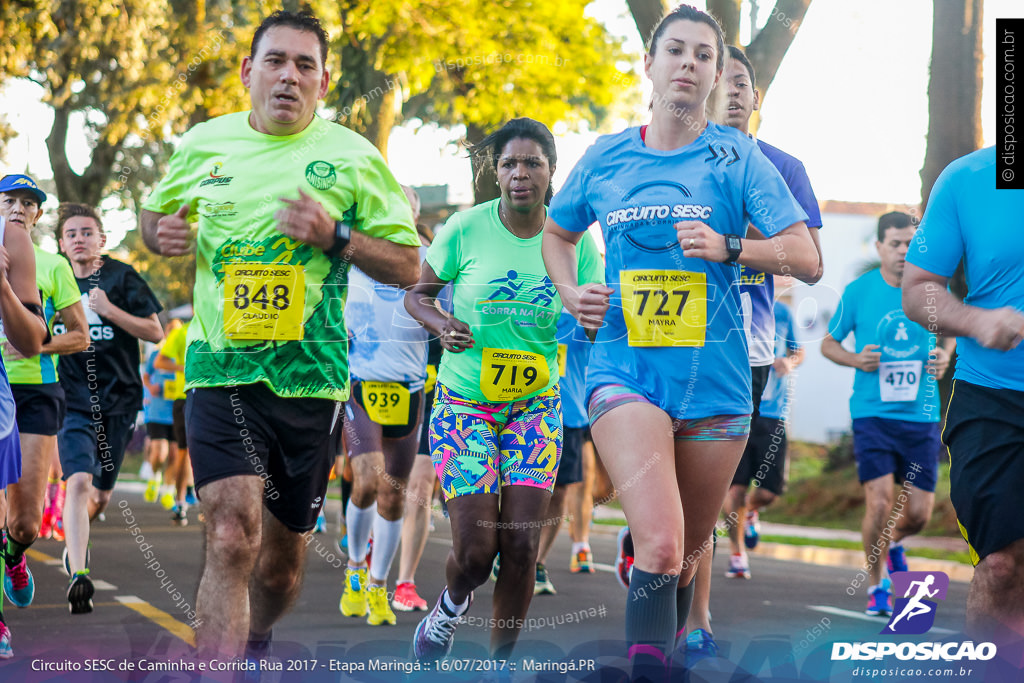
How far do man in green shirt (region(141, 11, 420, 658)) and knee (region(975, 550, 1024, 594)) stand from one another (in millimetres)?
2083

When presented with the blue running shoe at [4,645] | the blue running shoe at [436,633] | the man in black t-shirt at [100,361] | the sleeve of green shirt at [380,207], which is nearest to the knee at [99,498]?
the man in black t-shirt at [100,361]

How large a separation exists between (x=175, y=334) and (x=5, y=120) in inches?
358

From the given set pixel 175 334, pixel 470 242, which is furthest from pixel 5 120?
pixel 470 242

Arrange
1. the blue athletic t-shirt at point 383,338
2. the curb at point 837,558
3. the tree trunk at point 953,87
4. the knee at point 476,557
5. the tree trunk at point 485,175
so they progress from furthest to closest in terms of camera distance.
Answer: the tree trunk at point 953,87 → the curb at point 837,558 → the blue athletic t-shirt at point 383,338 → the tree trunk at point 485,175 → the knee at point 476,557

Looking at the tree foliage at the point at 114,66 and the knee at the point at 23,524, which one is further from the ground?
the tree foliage at the point at 114,66

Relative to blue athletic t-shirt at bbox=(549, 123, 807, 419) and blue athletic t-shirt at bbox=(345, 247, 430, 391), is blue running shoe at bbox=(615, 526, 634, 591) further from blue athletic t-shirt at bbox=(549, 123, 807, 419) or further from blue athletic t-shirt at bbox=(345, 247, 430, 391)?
blue athletic t-shirt at bbox=(549, 123, 807, 419)

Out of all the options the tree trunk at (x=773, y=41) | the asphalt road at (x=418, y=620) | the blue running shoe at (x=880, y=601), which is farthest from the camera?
the tree trunk at (x=773, y=41)

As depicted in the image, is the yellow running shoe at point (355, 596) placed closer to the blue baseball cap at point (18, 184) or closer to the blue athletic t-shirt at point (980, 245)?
the blue baseball cap at point (18, 184)

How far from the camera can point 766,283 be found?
5.42m

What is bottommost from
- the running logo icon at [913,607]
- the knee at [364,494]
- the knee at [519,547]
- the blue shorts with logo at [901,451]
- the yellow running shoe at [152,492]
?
the yellow running shoe at [152,492]

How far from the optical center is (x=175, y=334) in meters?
13.3

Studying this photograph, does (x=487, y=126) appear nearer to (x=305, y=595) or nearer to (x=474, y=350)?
(x=305, y=595)

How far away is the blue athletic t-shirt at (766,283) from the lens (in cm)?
507

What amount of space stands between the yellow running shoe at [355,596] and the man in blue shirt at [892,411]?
3.05m
